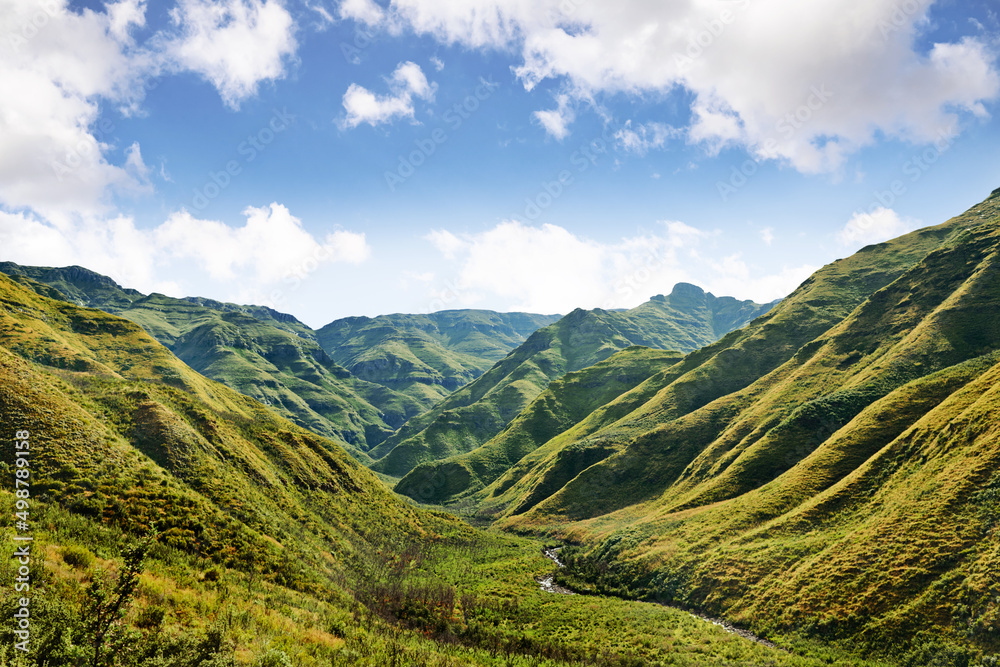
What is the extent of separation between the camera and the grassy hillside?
1828cm

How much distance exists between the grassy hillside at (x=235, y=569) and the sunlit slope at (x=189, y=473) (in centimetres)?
22

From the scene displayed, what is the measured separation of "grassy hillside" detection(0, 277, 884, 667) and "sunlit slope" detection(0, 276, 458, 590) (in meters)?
0.22

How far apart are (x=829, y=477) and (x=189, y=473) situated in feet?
292

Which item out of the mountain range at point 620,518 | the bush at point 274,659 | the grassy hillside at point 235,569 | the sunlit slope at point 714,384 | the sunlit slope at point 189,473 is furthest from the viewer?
the sunlit slope at point 714,384

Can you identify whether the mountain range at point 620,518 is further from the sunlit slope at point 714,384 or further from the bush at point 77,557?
the sunlit slope at point 714,384

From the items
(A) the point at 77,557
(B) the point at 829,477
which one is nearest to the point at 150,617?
(A) the point at 77,557

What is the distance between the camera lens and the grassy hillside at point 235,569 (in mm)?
18281

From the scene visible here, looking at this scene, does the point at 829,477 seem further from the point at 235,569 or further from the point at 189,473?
the point at 189,473

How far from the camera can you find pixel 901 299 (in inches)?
4294

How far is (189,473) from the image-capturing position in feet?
151

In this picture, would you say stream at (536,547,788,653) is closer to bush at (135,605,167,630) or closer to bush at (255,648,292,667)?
bush at (255,648,292,667)

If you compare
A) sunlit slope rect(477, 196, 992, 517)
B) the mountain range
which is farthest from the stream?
sunlit slope rect(477, 196, 992, 517)

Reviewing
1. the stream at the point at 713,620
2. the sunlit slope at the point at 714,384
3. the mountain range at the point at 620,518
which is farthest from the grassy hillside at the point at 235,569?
the sunlit slope at the point at 714,384

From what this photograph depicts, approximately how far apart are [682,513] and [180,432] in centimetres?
8474
